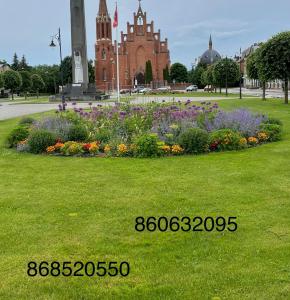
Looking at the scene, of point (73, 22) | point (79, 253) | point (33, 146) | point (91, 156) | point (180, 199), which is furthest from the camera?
point (73, 22)

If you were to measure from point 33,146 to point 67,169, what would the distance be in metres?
2.81

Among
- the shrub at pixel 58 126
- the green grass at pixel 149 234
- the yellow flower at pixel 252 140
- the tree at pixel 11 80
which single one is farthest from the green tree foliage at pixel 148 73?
the green grass at pixel 149 234

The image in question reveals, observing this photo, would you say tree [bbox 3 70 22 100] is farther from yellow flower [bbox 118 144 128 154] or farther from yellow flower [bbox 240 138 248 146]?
yellow flower [bbox 240 138 248 146]

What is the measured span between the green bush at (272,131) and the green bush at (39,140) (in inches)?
245

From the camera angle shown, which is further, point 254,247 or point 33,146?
point 33,146

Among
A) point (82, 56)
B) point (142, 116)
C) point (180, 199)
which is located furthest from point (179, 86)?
point (180, 199)

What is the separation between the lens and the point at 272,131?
13383 millimetres

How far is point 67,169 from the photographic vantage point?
32.9ft

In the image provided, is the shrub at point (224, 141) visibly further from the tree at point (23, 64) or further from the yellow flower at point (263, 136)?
the tree at point (23, 64)

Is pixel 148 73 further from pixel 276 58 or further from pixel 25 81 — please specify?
pixel 276 58

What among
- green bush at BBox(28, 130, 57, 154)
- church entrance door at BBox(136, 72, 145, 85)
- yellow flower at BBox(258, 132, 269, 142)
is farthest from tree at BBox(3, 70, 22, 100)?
yellow flower at BBox(258, 132, 269, 142)

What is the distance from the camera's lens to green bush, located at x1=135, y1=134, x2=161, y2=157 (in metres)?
11.1

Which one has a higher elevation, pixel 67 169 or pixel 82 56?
pixel 82 56

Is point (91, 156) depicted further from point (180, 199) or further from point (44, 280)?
point (44, 280)
